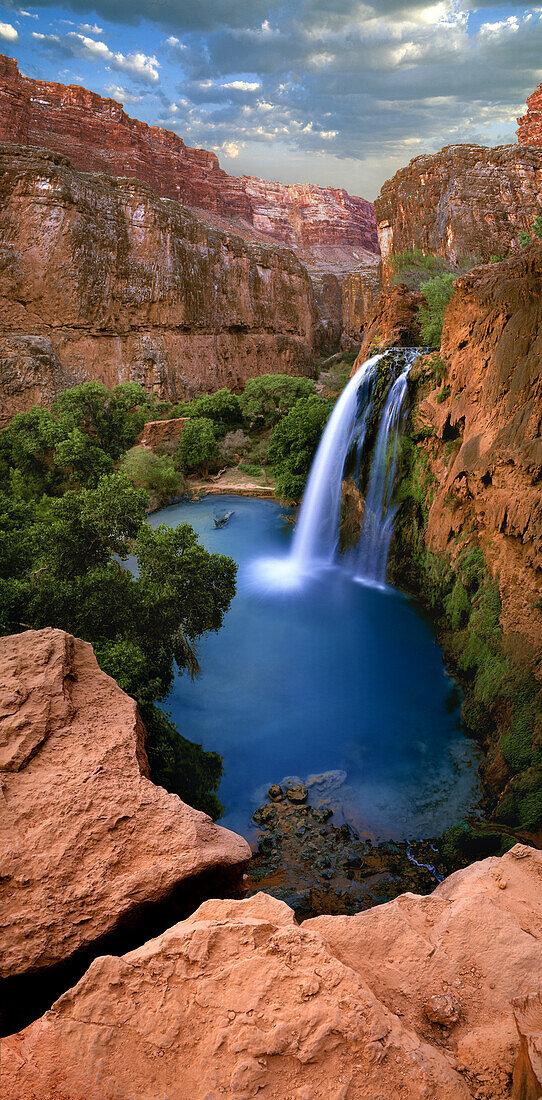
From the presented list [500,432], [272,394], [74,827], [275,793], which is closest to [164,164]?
[272,394]

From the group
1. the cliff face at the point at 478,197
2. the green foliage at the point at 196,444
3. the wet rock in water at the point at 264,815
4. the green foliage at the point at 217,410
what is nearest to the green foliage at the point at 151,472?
the green foliage at the point at 196,444

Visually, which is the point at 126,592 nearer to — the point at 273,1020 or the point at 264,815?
the point at 264,815

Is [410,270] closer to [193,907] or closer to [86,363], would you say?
[86,363]

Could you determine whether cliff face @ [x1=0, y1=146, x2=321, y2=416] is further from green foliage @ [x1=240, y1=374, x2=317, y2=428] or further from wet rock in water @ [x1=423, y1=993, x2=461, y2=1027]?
wet rock in water @ [x1=423, y1=993, x2=461, y2=1027]

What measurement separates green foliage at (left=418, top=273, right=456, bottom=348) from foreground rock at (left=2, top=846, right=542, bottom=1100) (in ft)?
60.9

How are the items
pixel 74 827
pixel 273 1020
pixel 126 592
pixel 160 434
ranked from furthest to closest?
pixel 160 434
pixel 126 592
pixel 74 827
pixel 273 1020

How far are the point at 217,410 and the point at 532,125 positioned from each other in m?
49.0

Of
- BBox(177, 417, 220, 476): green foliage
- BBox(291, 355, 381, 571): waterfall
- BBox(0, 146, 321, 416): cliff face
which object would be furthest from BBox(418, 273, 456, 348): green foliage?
BBox(0, 146, 321, 416): cliff face

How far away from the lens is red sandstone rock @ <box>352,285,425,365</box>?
20475 mm

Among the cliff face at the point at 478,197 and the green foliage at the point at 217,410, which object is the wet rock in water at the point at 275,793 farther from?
the cliff face at the point at 478,197

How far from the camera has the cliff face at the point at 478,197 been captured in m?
33.1

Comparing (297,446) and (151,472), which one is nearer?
(297,446)

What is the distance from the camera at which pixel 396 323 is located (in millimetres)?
20703

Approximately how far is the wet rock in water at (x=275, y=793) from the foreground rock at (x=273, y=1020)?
6216 millimetres
